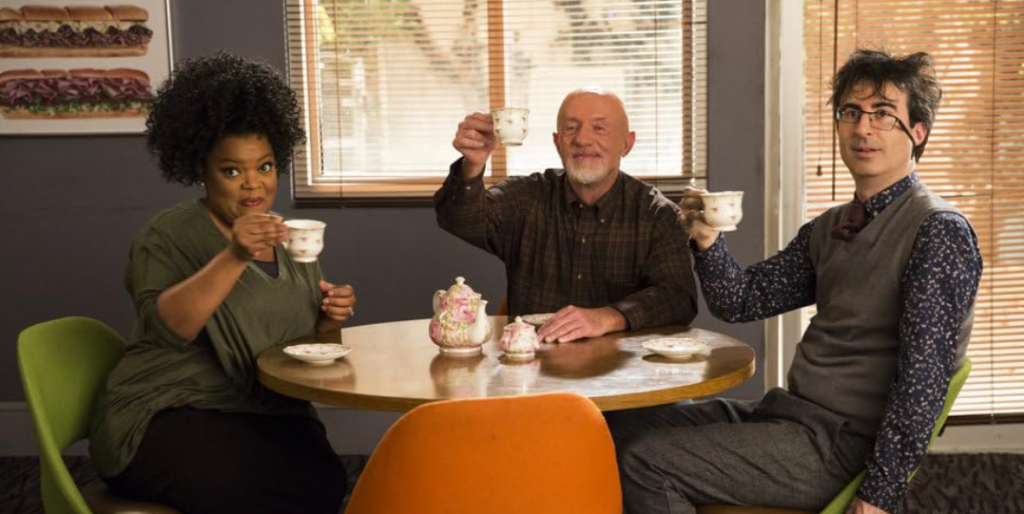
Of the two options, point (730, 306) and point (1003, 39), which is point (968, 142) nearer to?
point (1003, 39)

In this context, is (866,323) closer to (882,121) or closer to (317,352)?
(882,121)

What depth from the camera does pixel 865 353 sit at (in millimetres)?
2064

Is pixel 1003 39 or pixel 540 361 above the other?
pixel 1003 39

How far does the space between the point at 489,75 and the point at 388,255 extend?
0.79 m

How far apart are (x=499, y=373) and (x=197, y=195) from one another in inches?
87.6

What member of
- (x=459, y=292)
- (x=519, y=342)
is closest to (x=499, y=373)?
(x=519, y=342)

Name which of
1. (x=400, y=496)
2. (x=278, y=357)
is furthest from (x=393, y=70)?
(x=400, y=496)

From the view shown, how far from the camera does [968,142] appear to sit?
3.89 m

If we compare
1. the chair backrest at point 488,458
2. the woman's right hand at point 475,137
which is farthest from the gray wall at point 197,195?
the chair backrest at point 488,458

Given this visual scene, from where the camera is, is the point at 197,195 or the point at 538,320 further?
the point at 197,195

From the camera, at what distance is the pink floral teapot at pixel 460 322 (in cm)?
222

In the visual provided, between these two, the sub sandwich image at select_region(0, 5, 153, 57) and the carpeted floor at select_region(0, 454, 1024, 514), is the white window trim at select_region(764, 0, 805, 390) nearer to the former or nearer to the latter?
the carpeted floor at select_region(0, 454, 1024, 514)

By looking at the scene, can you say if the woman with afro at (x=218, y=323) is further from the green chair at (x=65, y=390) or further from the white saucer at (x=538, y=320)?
the white saucer at (x=538, y=320)

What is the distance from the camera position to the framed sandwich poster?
382 cm
